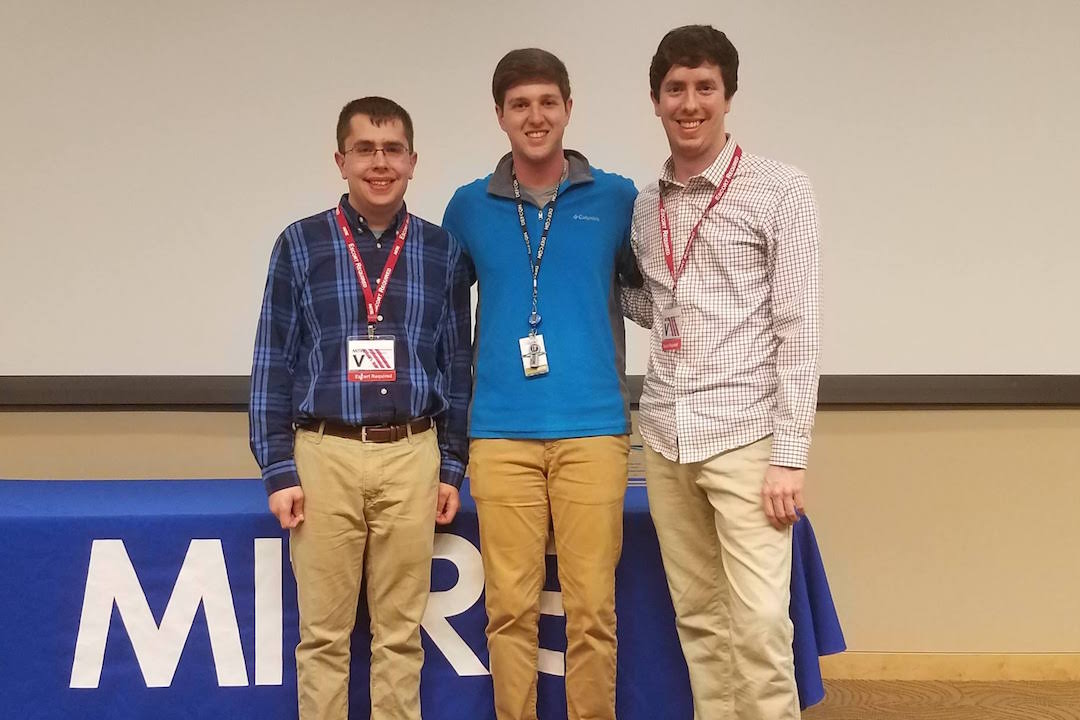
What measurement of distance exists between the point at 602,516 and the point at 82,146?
6.44 ft

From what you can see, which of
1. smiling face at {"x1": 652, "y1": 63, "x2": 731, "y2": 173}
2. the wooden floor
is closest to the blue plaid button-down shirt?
smiling face at {"x1": 652, "y1": 63, "x2": 731, "y2": 173}

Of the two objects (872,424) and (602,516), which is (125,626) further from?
(872,424)

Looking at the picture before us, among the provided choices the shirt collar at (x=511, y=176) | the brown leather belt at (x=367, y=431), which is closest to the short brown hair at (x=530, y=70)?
the shirt collar at (x=511, y=176)

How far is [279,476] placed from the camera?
148cm

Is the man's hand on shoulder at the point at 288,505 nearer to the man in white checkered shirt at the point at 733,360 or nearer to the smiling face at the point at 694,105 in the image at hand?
the man in white checkered shirt at the point at 733,360

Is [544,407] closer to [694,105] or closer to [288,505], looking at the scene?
[288,505]

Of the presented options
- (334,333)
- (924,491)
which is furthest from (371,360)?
(924,491)

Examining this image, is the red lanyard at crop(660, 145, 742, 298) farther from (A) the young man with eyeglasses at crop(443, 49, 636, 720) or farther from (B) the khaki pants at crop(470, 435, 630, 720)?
(B) the khaki pants at crop(470, 435, 630, 720)

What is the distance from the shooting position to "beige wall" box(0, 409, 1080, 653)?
2.37m

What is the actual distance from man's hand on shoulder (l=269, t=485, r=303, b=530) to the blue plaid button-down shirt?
0.05 feet

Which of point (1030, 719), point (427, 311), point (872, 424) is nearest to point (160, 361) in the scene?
point (427, 311)

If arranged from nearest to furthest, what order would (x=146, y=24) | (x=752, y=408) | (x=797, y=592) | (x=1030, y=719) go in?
(x=752, y=408) < (x=797, y=592) < (x=1030, y=719) < (x=146, y=24)

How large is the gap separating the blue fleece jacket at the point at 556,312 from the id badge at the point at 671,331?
12 cm

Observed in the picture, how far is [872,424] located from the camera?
2379 millimetres
